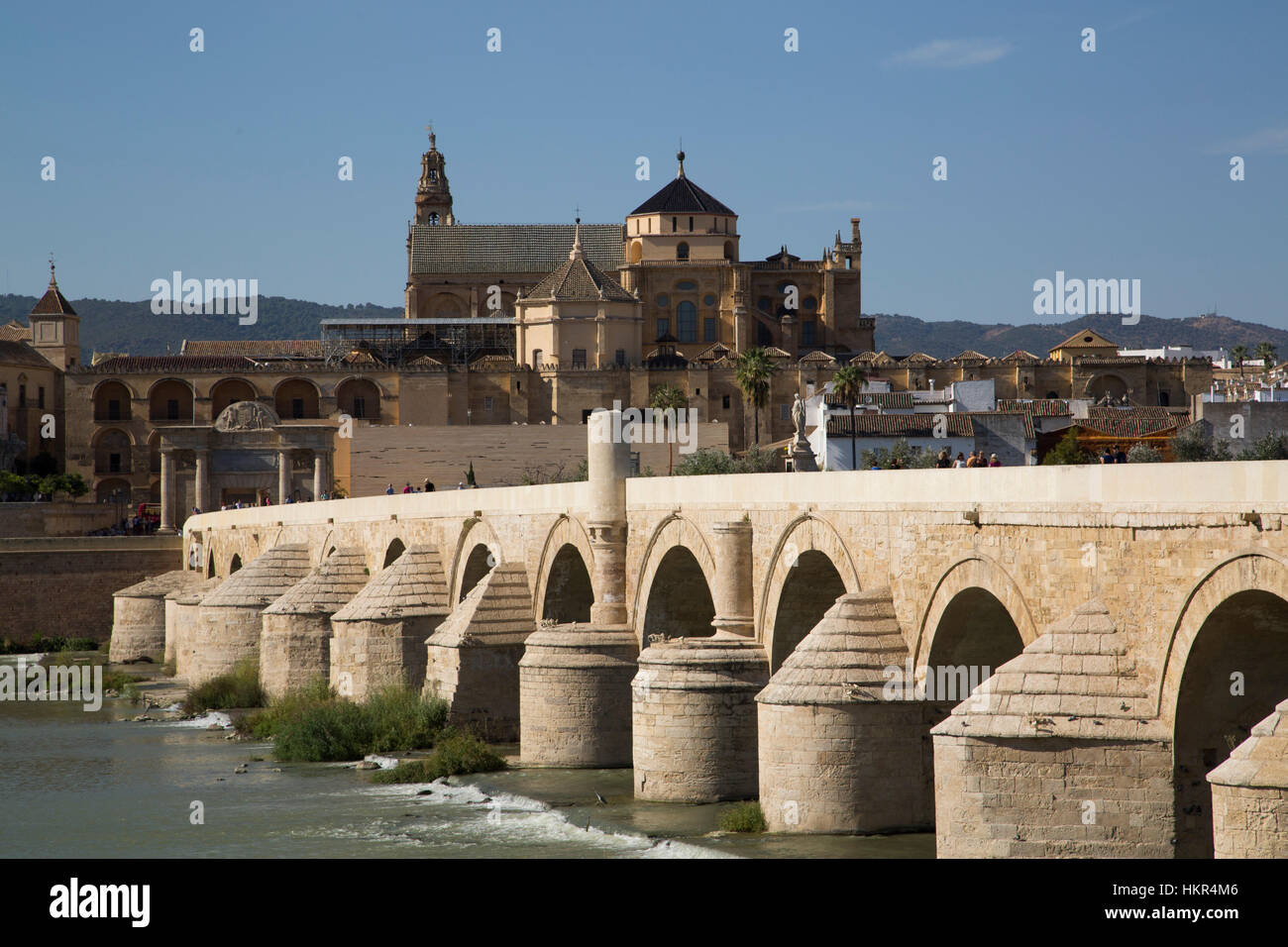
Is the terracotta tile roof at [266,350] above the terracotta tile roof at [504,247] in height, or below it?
below

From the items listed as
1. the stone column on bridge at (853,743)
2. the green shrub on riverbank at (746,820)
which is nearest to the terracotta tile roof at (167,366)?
the green shrub on riverbank at (746,820)

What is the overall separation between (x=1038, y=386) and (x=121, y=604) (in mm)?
49866

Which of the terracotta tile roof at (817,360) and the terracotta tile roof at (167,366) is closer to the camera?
the terracotta tile roof at (817,360)

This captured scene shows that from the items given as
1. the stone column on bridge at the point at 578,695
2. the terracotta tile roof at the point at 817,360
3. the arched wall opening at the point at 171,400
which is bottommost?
the stone column on bridge at the point at 578,695

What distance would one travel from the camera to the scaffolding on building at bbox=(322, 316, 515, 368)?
284 ft

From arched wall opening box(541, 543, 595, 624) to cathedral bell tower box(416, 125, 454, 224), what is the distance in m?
76.9

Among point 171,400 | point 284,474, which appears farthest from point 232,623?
point 171,400

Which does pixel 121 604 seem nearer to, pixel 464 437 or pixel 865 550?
pixel 464 437

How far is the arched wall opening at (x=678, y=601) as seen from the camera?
78.1ft

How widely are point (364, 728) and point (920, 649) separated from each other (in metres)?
12.0

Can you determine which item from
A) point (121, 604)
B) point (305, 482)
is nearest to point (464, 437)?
point (305, 482)

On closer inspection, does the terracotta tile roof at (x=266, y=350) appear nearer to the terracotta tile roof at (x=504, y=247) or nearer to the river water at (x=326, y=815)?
the terracotta tile roof at (x=504, y=247)

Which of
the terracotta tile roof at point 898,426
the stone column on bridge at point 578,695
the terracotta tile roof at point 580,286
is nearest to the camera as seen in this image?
the stone column on bridge at point 578,695

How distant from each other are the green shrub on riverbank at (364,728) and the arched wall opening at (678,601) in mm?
3842
